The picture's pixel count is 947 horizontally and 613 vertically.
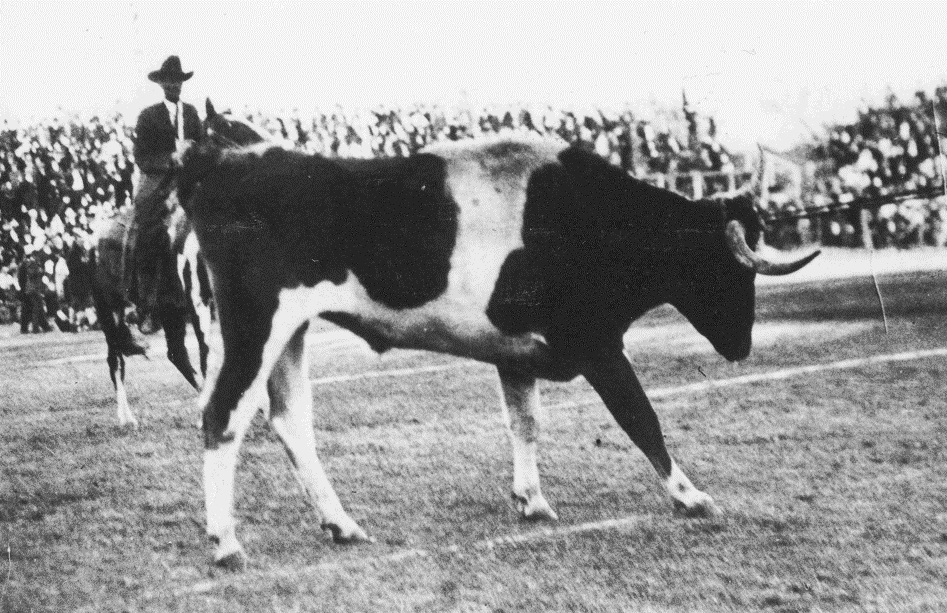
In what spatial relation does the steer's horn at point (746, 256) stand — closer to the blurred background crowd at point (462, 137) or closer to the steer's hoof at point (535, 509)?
the blurred background crowd at point (462, 137)

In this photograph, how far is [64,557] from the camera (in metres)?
4.56

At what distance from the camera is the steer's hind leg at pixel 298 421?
468 centimetres

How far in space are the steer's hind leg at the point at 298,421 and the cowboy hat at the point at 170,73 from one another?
7.74 feet

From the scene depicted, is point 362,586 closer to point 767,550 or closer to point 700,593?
point 700,593

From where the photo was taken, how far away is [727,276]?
5062 millimetres

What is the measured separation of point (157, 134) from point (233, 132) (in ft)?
6.25

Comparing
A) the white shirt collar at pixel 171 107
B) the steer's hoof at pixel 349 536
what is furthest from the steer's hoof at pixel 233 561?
the white shirt collar at pixel 171 107

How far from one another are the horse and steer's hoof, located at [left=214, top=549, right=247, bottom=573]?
2.55 meters

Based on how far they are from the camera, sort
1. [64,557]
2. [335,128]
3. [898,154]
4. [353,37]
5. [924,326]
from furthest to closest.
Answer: [898,154] < [924,326] < [335,128] < [353,37] < [64,557]

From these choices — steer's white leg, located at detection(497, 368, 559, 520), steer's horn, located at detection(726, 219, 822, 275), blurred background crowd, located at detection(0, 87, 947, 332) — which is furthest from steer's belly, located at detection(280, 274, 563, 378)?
blurred background crowd, located at detection(0, 87, 947, 332)

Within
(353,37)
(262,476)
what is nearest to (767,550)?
(262,476)

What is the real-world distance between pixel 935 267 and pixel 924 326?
144 inches

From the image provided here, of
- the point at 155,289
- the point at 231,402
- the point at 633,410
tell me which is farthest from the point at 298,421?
Answer: the point at 155,289

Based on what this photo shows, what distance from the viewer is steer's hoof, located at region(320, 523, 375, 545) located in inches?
180
